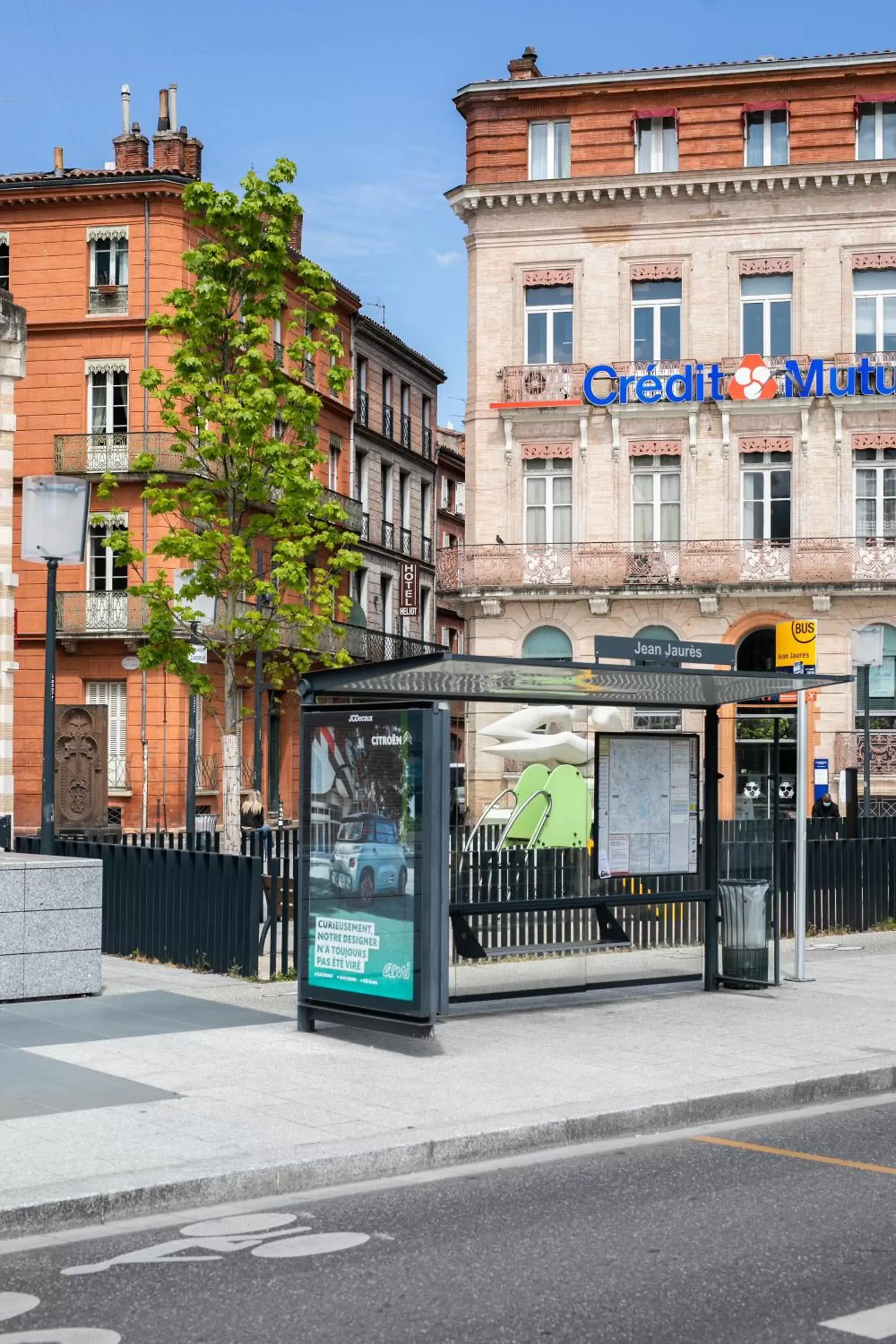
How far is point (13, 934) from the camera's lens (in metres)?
12.6

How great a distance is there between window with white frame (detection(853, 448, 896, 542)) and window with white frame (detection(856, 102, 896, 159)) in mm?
7074

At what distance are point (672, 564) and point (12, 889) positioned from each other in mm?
29436

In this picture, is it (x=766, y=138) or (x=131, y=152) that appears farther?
(x=131, y=152)

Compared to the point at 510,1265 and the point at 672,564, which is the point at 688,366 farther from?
the point at 510,1265

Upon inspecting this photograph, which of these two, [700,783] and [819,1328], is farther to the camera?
[700,783]

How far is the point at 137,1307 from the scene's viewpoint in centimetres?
610

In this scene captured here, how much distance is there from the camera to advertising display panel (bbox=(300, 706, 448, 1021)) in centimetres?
1074

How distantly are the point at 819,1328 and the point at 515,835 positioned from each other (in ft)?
49.6

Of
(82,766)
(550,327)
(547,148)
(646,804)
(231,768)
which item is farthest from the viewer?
(547,148)

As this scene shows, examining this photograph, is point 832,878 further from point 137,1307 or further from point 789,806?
point 789,806

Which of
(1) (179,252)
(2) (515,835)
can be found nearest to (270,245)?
(2) (515,835)

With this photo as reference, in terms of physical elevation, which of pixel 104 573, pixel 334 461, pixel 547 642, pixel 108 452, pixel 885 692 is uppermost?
pixel 334 461

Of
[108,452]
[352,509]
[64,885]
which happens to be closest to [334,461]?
[352,509]

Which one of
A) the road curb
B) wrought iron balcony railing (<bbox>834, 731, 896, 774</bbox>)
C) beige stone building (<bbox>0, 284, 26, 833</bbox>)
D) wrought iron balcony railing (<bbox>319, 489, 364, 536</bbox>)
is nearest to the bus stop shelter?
the road curb
